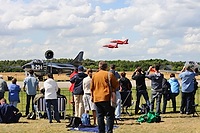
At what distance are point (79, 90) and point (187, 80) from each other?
417 cm

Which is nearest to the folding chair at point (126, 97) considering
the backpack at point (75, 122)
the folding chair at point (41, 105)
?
the folding chair at point (41, 105)

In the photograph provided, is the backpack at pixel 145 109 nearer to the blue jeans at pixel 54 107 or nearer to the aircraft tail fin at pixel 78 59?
the blue jeans at pixel 54 107

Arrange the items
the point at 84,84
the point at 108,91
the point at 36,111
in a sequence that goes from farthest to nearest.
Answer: the point at 36,111
the point at 84,84
the point at 108,91

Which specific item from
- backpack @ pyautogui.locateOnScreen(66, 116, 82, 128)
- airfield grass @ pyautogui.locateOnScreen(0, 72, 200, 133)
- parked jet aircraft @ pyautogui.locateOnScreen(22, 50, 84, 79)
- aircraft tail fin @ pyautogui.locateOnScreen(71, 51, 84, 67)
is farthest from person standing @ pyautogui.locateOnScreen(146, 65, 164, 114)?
aircraft tail fin @ pyautogui.locateOnScreen(71, 51, 84, 67)

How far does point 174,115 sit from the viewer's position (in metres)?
17.4

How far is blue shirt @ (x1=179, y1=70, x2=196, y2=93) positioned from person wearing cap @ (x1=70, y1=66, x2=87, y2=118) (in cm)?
387

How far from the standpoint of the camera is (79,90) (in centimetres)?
1536

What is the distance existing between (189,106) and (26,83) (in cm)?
579

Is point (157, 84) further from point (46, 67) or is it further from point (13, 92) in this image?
point (46, 67)

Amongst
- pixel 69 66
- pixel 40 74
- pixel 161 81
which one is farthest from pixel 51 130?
pixel 69 66

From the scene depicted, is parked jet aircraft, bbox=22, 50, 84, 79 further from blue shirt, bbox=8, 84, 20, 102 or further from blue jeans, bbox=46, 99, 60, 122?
blue jeans, bbox=46, 99, 60, 122

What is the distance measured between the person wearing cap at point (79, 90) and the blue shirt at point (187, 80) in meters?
3.87

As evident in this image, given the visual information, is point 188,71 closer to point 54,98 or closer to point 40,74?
point 54,98

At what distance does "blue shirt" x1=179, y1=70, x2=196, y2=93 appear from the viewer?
56.5 ft
